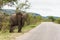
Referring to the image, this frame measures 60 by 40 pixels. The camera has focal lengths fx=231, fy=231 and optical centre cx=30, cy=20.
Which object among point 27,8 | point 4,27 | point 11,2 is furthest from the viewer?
point 27,8

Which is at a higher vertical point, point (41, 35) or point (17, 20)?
point (17, 20)

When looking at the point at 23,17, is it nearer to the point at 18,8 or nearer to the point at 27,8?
the point at 18,8

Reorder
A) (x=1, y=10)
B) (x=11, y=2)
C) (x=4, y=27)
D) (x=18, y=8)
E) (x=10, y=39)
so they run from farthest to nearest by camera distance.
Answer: (x=18, y=8)
(x=11, y=2)
(x=1, y=10)
(x=4, y=27)
(x=10, y=39)

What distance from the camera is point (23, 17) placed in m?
25.2

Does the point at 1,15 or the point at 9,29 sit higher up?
the point at 1,15

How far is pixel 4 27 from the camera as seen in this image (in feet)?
74.6

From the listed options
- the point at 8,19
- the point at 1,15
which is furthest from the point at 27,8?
the point at 1,15

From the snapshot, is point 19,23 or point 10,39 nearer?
point 10,39

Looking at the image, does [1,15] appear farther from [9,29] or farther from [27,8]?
[27,8]

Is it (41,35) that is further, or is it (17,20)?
(17,20)

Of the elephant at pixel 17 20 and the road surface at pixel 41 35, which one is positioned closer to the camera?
the road surface at pixel 41 35

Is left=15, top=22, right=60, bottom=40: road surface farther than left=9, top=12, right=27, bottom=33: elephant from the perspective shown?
No

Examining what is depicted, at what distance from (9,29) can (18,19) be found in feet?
4.97

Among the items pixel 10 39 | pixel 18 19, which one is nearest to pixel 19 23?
pixel 18 19
